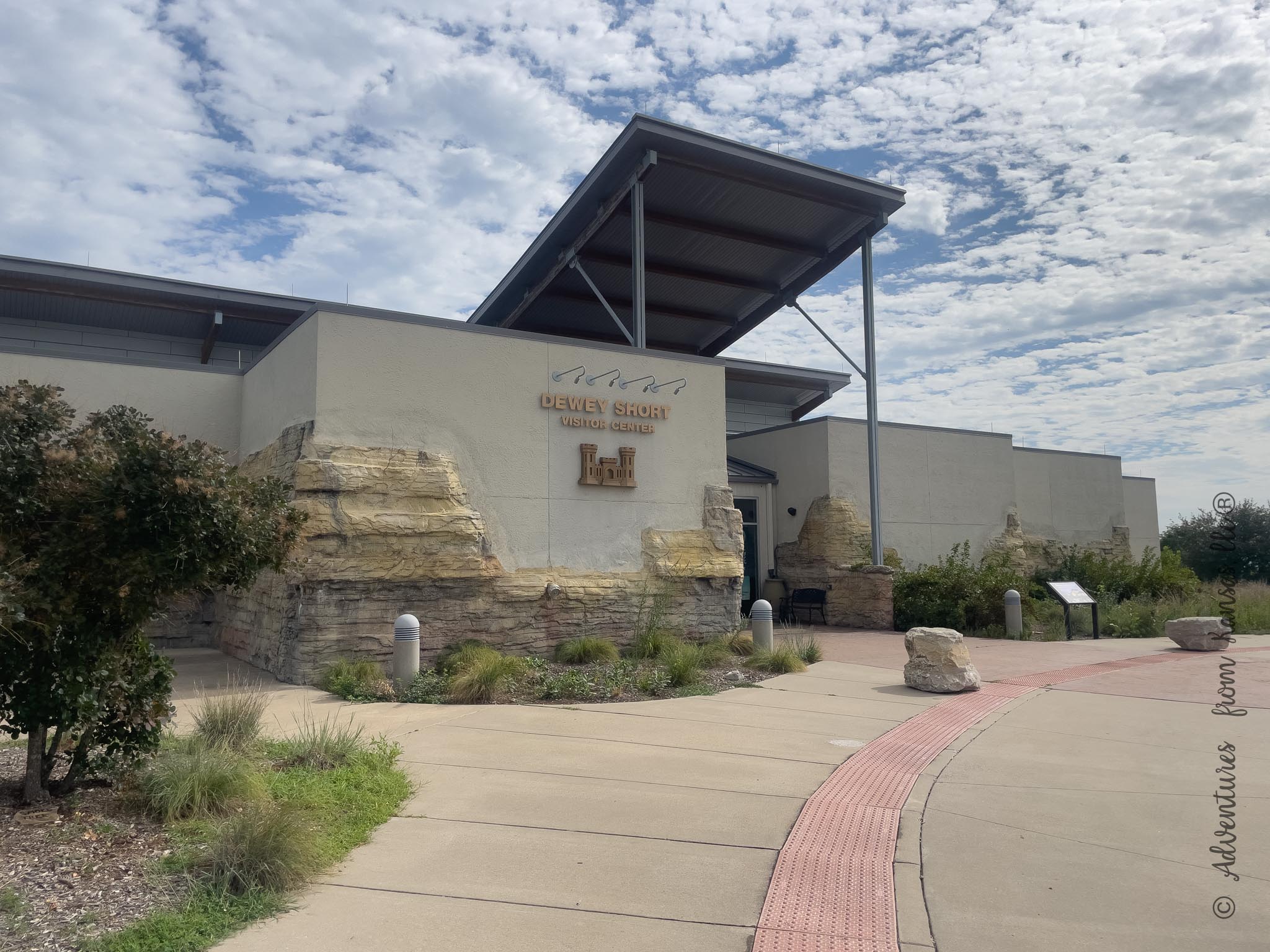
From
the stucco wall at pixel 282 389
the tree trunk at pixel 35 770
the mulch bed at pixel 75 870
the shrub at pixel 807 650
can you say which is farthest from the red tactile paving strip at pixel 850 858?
the stucco wall at pixel 282 389

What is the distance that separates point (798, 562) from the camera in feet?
69.9

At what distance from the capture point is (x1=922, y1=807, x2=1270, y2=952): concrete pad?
4.02 m

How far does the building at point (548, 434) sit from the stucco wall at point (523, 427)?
34mm

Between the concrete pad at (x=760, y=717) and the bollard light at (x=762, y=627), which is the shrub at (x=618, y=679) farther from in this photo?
the bollard light at (x=762, y=627)

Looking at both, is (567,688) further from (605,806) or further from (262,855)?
(262,855)

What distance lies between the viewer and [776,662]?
482 inches

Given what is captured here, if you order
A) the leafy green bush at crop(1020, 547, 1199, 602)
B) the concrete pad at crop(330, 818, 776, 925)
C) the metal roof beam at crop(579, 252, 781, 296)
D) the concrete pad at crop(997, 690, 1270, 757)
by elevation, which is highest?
the metal roof beam at crop(579, 252, 781, 296)

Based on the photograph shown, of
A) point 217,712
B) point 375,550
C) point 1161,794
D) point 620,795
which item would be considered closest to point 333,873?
point 620,795

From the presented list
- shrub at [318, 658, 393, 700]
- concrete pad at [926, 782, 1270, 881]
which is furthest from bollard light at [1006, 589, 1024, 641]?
shrub at [318, 658, 393, 700]

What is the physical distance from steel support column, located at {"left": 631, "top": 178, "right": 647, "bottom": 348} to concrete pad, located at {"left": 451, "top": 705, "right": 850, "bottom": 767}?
9191 mm

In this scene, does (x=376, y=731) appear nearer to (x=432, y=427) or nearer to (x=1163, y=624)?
(x=432, y=427)

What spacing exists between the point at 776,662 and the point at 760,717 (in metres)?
3.41

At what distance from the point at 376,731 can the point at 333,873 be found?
142 inches

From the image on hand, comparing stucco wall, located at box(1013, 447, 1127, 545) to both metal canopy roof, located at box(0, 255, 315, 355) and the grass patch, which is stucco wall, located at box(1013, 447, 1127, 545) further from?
the grass patch
